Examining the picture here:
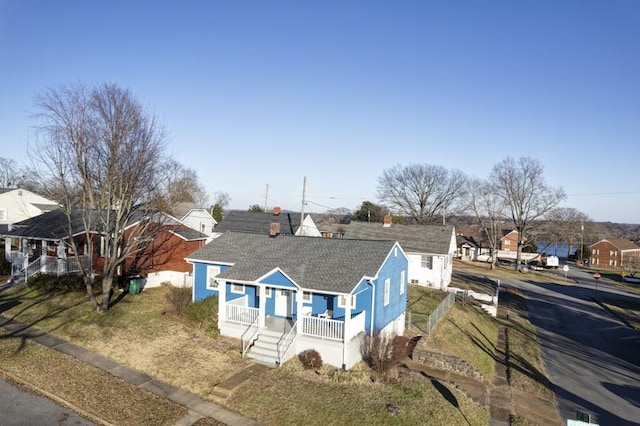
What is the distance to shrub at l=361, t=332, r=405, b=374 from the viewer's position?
57.8ft

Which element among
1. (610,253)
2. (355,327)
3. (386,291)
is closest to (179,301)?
(355,327)

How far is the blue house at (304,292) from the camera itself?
18.0 m

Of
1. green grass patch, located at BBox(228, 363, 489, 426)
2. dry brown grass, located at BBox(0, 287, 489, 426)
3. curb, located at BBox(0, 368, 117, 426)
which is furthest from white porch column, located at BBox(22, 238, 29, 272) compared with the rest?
green grass patch, located at BBox(228, 363, 489, 426)

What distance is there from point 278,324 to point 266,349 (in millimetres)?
2188

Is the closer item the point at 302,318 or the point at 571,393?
the point at 302,318

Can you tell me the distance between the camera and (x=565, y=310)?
38312 millimetres

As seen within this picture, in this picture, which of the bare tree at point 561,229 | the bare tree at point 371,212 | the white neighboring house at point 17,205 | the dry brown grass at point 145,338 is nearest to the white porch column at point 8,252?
the dry brown grass at point 145,338

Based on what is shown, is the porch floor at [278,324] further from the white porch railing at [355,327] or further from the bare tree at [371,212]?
the bare tree at [371,212]

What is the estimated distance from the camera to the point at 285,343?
705 inches

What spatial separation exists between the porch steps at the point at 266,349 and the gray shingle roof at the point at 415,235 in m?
23.1

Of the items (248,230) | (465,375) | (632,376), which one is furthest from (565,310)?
(248,230)

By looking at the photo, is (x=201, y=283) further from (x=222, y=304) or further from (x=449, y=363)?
(x=449, y=363)

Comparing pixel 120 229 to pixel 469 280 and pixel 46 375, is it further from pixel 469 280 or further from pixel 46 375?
pixel 469 280

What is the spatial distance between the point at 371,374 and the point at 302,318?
359 centimetres
